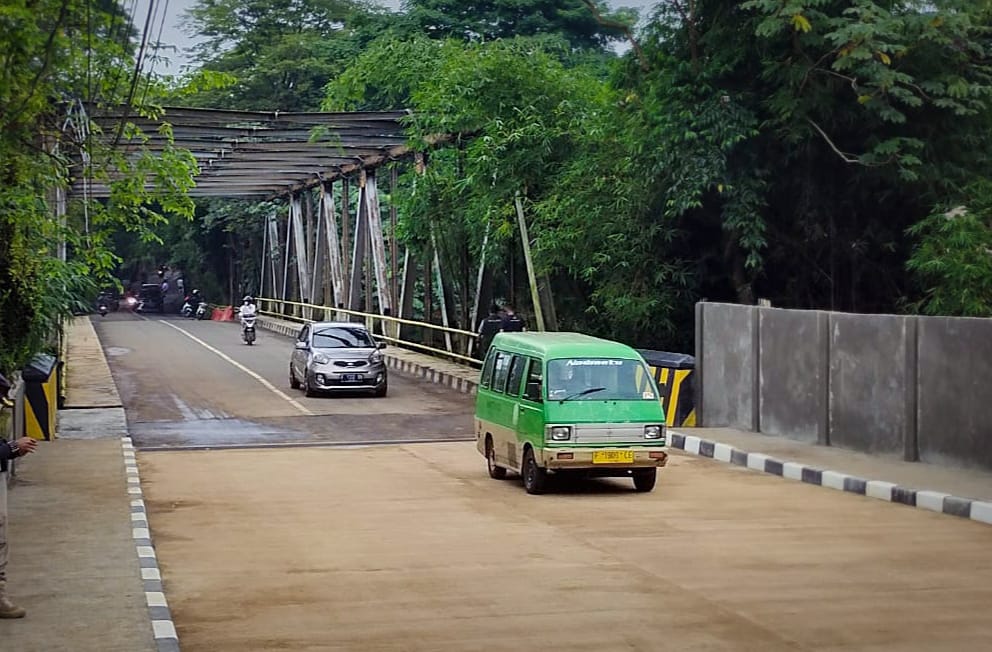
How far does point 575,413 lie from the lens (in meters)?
14.3

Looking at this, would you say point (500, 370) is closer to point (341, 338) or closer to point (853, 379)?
point (853, 379)

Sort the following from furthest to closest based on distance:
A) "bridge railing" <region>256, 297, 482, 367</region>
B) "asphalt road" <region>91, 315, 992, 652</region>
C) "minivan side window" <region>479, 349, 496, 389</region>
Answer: "bridge railing" <region>256, 297, 482, 367</region>
"minivan side window" <region>479, 349, 496, 389</region>
"asphalt road" <region>91, 315, 992, 652</region>

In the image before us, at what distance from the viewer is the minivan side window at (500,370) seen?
15766mm

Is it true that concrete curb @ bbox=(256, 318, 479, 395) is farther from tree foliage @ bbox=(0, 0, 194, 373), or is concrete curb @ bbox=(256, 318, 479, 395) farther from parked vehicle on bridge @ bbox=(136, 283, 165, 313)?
parked vehicle on bridge @ bbox=(136, 283, 165, 313)

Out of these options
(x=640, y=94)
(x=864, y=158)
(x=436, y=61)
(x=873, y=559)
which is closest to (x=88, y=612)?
(x=873, y=559)

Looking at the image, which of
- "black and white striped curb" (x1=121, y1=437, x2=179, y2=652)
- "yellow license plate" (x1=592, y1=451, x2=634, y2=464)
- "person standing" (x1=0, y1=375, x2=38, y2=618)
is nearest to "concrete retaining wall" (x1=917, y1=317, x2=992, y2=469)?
"yellow license plate" (x1=592, y1=451, x2=634, y2=464)

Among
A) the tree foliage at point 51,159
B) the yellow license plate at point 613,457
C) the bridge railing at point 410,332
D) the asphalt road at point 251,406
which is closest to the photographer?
the tree foliage at point 51,159

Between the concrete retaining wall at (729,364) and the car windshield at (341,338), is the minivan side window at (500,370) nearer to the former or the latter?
the concrete retaining wall at (729,364)

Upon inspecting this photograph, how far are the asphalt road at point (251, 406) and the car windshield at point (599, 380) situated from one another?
5.95 m

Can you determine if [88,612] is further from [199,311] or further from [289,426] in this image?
[199,311]

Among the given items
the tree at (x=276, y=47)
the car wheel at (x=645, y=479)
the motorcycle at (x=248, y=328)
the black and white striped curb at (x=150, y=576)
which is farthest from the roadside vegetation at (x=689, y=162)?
the tree at (x=276, y=47)

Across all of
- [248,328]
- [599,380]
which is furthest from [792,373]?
[248,328]

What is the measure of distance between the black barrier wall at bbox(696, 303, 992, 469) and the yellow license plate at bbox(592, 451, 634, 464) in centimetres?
353

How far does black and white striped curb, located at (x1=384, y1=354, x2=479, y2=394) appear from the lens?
28.3 m
